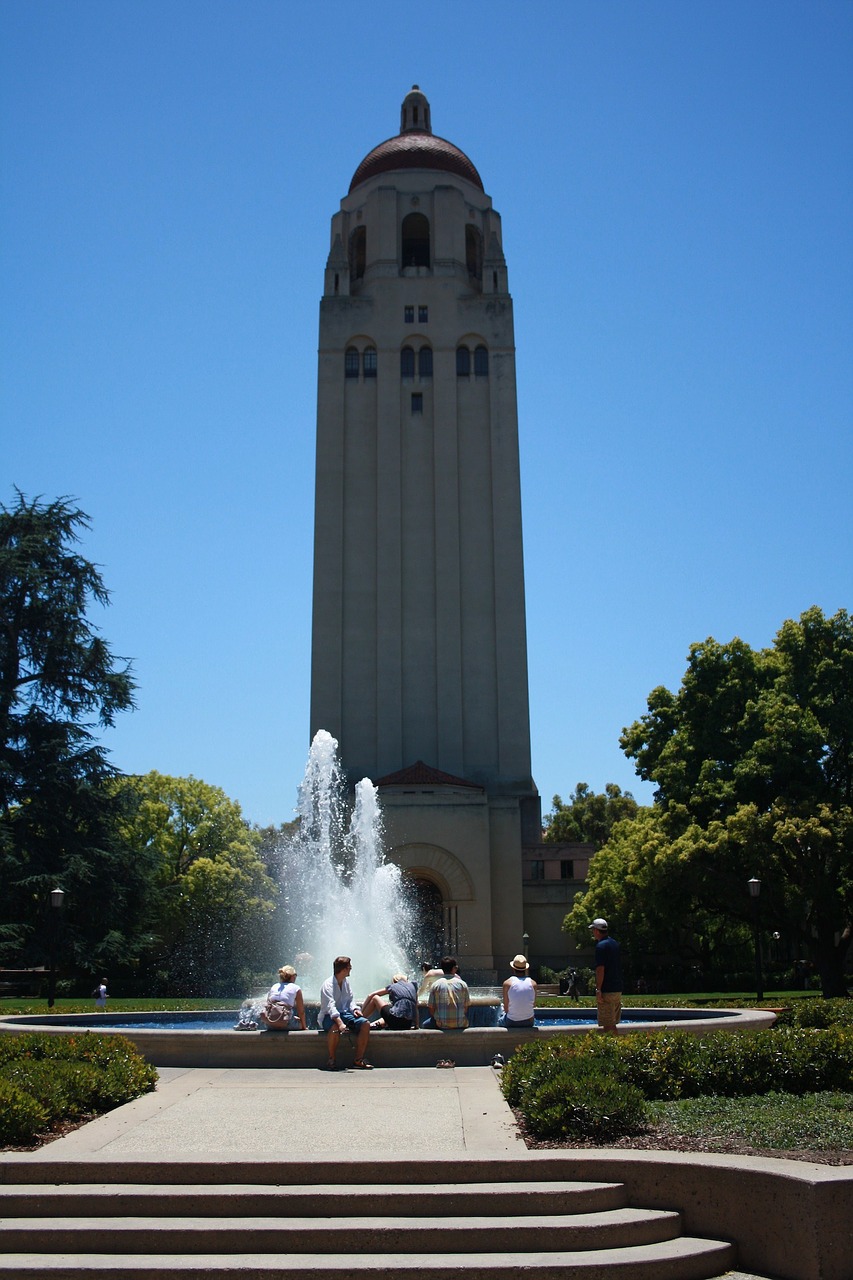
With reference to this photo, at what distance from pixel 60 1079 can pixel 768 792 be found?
26161mm

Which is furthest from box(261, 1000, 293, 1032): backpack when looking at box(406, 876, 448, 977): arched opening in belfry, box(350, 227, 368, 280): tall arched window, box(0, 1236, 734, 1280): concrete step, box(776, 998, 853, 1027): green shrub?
box(350, 227, 368, 280): tall arched window

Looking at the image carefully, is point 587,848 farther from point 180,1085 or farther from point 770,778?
point 180,1085

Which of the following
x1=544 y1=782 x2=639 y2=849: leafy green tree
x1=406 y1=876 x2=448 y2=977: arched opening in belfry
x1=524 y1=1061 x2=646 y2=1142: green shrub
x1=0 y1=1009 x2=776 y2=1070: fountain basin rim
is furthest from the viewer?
x1=544 y1=782 x2=639 y2=849: leafy green tree

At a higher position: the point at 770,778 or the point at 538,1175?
the point at 770,778

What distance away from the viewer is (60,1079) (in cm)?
937

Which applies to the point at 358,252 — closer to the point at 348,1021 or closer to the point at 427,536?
the point at 427,536

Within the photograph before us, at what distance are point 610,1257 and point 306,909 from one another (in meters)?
24.7

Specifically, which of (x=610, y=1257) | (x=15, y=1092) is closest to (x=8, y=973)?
(x=15, y=1092)

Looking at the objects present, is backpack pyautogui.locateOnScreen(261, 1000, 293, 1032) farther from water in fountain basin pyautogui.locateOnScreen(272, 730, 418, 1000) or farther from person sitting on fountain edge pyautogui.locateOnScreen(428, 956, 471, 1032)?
water in fountain basin pyautogui.locateOnScreen(272, 730, 418, 1000)

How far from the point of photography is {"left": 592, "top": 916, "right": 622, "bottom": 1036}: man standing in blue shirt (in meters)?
12.0

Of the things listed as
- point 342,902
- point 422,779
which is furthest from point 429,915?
point 342,902

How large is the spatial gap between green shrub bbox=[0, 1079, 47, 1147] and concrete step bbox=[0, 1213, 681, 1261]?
143 centimetres

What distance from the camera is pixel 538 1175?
754cm

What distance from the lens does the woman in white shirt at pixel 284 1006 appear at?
13008mm
